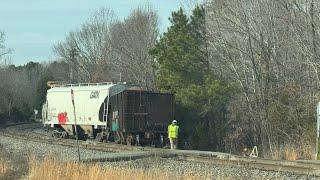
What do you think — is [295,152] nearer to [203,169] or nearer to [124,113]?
[124,113]

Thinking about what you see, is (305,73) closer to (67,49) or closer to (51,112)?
(51,112)

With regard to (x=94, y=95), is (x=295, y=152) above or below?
below

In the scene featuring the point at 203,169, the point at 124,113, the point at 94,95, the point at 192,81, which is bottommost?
the point at 203,169

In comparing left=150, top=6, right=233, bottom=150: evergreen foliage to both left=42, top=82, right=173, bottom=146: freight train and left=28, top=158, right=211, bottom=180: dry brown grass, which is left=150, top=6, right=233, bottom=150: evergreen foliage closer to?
left=42, top=82, right=173, bottom=146: freight train

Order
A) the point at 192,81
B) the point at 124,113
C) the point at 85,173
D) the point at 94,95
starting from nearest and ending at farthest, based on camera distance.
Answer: the point at 85,173 < the point at 124,113 < the point at 192,81 < the point at 94,95

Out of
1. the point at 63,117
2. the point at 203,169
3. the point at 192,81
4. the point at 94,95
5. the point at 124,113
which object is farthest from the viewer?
the point at 63,117

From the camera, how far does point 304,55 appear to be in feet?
94.6

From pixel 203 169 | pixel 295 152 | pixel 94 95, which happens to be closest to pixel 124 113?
pixel 94 95

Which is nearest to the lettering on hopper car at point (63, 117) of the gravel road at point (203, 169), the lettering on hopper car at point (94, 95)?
the lettering on hopper car at point (94, 95)

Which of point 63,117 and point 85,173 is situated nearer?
point 85,173

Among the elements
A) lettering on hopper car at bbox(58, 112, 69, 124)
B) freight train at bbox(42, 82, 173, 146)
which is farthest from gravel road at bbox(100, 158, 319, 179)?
lettering on hopper car at bbox(58, 112, 69, 124)

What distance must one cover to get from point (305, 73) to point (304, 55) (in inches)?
50.2

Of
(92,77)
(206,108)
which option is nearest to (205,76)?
(206,108)

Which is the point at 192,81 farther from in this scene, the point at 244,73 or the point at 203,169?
the point at 203,169
